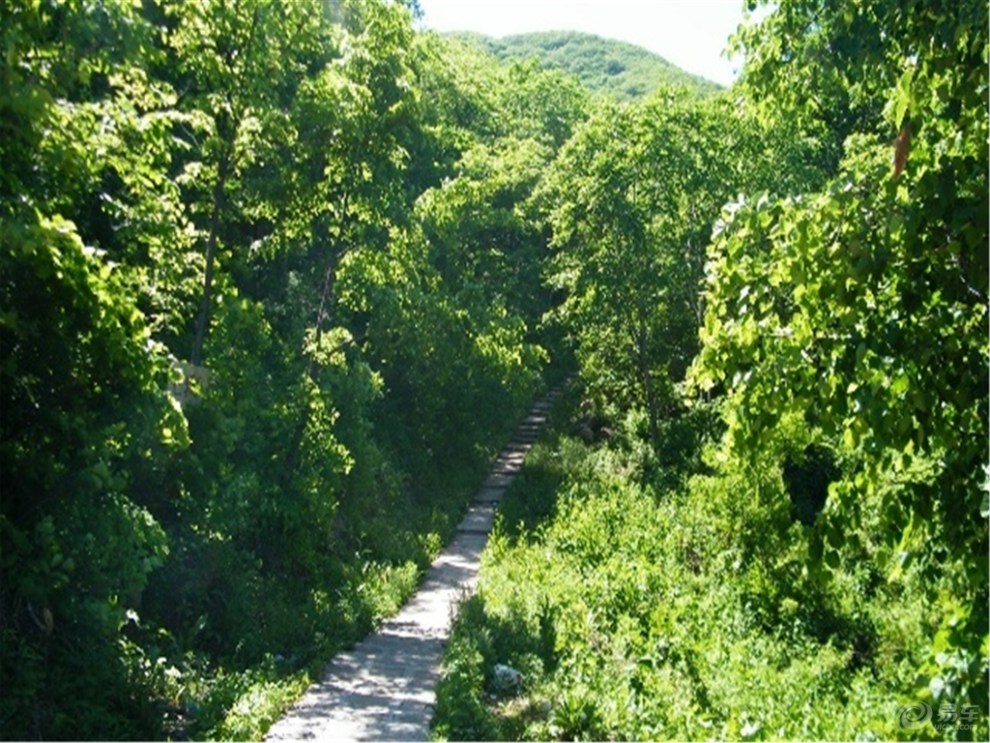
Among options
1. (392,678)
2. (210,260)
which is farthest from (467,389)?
(392,678)

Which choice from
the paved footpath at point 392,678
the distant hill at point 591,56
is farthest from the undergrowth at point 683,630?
the distant hill at point 591,56

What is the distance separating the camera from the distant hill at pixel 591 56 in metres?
99.5

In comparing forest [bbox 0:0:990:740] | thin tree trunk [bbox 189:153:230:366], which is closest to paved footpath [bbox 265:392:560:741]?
forest [bbox 0:0:990:740]

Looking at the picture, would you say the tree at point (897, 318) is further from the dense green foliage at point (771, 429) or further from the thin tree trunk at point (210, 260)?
the thin tree trunk at point (210, 260)

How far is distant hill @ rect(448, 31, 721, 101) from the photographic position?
3917 inches

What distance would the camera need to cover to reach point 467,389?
27.5 metres

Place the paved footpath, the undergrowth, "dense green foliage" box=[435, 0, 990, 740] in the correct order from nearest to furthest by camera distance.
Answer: "dense green foliage" box=[435, 0, 990, 740] → the undergrowth → the paved footpath

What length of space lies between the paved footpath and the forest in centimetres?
30

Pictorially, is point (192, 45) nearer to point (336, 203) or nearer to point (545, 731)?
point (336, 203)

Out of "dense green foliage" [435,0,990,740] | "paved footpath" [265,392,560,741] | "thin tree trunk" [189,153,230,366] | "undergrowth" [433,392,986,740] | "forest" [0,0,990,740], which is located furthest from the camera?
"thin tree trunk" [189,153,230,366]

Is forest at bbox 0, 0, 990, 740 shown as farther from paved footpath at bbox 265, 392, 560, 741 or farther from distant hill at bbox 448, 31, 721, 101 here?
distant hill at bbox 448, 31, 721, 101

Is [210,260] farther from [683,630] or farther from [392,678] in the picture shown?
[683,630]

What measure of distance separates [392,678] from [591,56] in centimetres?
10898

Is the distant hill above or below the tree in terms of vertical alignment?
above
